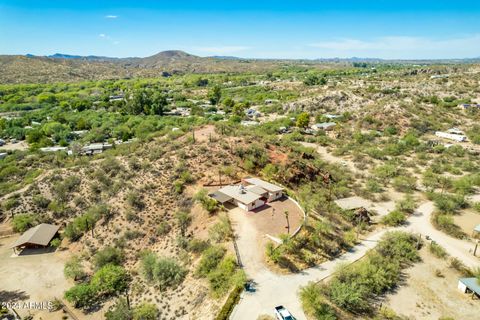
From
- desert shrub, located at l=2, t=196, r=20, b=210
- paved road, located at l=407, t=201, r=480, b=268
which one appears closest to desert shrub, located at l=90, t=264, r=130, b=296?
desert shrub, located at l=2, t=196, r=20, b=210

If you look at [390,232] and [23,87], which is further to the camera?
[23,87]

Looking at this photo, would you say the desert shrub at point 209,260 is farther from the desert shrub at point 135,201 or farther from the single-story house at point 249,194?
the desert shrub at point 135,201

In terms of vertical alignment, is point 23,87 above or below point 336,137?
above

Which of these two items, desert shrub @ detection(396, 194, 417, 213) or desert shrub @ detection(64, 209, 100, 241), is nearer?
desert shrub @ detection(64, 209, 100, 241)

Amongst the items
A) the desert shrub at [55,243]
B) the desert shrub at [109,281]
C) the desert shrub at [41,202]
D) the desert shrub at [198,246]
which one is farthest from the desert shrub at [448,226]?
the desert shrub at [41,202]

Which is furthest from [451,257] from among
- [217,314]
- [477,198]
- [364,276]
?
[217,314]

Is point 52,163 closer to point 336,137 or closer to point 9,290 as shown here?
point 9,290

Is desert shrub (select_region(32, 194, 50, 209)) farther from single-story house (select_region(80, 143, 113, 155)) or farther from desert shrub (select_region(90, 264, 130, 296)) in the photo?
single-story house (select_region(80, 143, 113, 155))
